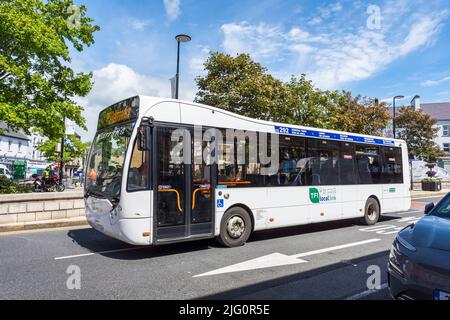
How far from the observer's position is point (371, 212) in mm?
11031

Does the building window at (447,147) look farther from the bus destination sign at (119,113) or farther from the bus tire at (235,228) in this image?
the bus destination sign at (119,113)

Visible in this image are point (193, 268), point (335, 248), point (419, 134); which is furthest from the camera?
point (419, 134)

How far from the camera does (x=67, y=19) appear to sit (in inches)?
495

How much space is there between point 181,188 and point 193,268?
1675 millimetres

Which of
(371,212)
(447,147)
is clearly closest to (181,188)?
(371,212)

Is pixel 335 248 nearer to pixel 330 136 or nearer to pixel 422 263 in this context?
pixel 330 136

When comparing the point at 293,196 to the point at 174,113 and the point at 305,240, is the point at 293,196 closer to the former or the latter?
the point at 305,240

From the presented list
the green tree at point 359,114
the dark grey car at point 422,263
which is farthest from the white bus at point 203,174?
the green tree at point 359,114

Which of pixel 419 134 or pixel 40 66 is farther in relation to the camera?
pixel 419 134

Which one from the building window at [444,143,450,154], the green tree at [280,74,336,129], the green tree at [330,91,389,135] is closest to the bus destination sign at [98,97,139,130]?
the green tree at [280,74,336,129]

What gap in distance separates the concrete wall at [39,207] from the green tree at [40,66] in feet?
8.21

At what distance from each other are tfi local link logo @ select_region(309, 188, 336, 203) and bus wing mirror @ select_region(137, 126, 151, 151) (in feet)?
16.0
